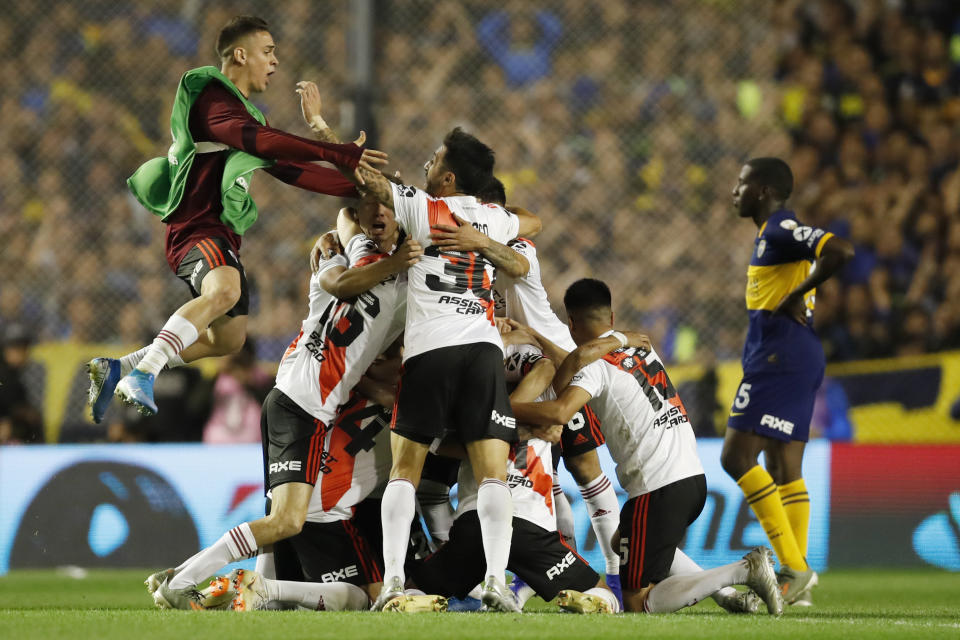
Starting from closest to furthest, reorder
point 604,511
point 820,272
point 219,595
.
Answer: point 219,595
point 604,511
point 820,272

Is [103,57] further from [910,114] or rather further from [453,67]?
[910,114]

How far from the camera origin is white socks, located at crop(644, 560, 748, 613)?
4852 mm

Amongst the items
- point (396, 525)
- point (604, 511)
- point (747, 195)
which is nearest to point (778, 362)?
point (747, 195)

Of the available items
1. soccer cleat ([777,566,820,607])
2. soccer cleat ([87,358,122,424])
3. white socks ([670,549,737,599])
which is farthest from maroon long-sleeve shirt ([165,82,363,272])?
soccer cleat ([777,566,820,607])

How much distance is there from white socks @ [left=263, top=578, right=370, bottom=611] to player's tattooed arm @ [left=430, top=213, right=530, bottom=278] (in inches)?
59.5

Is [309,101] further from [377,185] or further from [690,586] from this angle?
[690,586]

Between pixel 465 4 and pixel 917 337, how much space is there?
487 cm

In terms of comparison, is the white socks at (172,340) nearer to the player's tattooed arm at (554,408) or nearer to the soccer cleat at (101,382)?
the soccer cleat at (101,382)

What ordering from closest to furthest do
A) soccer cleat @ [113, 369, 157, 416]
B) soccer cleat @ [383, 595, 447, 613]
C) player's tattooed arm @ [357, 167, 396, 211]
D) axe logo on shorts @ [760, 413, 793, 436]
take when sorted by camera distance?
1. soccer cleat @ [383, 595, 447, 613]
2. soccer cleat @ [113, 369, 157, 416]
3. player's tattooed arm @ [357, 167, 396, 211]
4. axe logo on shorts @ [760, 413, 793, 436]

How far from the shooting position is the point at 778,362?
6.29 meters

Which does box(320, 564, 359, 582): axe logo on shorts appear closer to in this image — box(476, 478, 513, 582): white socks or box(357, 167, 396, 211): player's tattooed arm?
box(476, 478, 513, 582): white socks

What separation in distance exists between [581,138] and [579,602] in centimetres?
642

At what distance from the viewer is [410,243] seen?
5000 millimetres

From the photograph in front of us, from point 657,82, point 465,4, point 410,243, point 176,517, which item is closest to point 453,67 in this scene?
point 465,4
